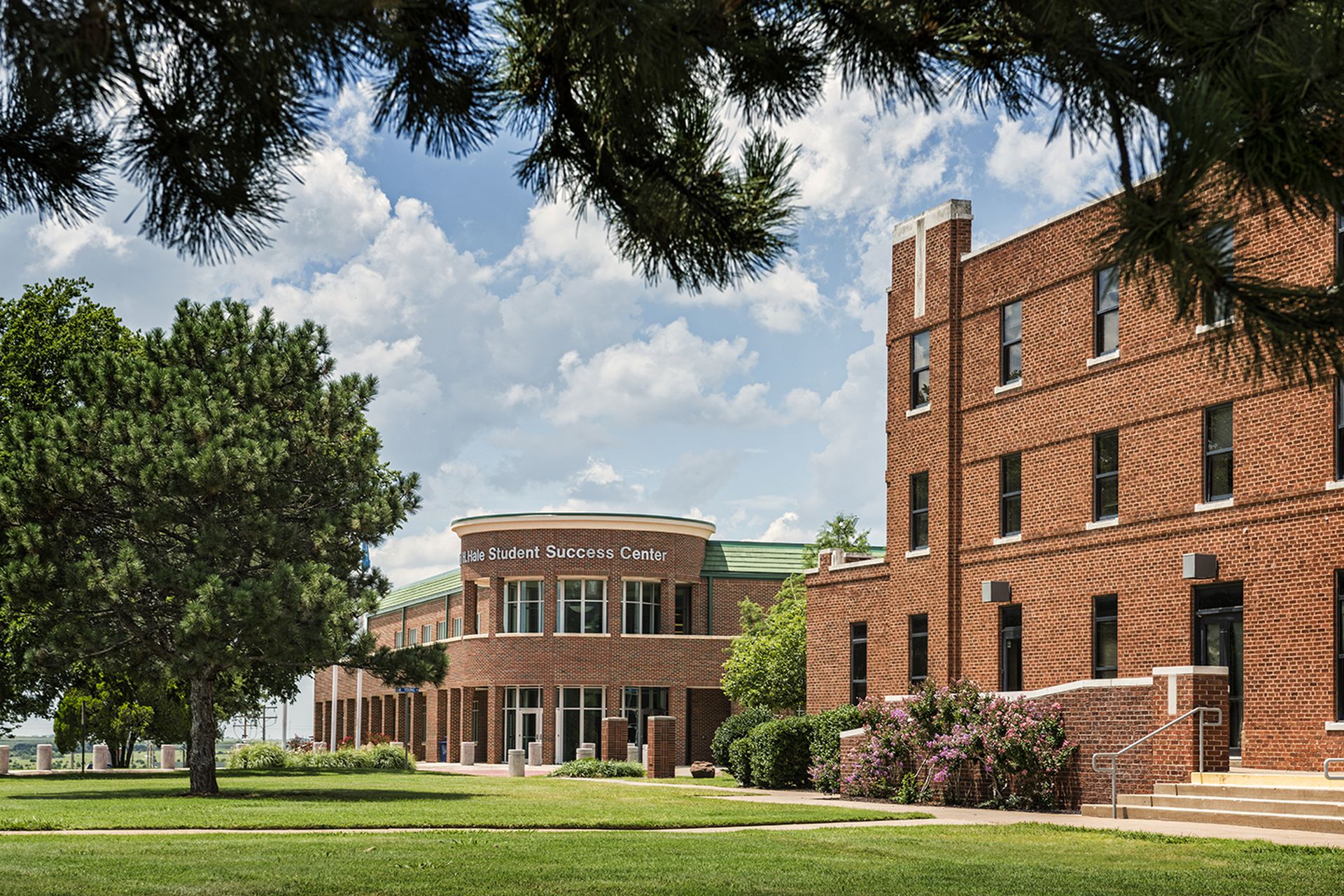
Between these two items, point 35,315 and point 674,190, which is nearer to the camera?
point 674,190

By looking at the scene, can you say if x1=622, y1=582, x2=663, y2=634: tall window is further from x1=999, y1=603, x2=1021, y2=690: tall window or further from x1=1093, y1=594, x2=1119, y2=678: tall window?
x1=1093, y1=594, x2=1119, y2=678: tall window

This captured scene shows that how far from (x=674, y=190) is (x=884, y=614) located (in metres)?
26.7

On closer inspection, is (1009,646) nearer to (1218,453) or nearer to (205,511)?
(1218,453)

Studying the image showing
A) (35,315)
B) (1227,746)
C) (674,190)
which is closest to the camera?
(674,190)

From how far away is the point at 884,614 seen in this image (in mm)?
34875

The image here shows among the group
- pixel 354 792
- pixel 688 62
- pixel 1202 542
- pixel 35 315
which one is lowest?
pixel 354 792

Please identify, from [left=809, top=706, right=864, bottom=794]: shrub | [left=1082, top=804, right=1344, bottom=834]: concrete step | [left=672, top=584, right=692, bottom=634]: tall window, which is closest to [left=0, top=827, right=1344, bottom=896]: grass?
[left=1082, top=804, right=1344, bottom=834]: concrete step

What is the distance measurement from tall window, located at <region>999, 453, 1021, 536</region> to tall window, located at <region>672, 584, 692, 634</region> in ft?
98.4

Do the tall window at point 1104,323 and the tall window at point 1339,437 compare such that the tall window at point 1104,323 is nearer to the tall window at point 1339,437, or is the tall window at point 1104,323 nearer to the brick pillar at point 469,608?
the tall window at point 1339,437

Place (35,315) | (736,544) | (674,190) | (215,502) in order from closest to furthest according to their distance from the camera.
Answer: (674,190) < (215,502) < (35,315) < (736,544)

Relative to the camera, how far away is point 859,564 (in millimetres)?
36062

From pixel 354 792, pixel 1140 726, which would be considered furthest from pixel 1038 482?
pixel 354 792

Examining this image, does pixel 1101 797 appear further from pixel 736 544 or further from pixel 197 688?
pixel 736 544

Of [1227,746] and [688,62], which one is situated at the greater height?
[688,62]
